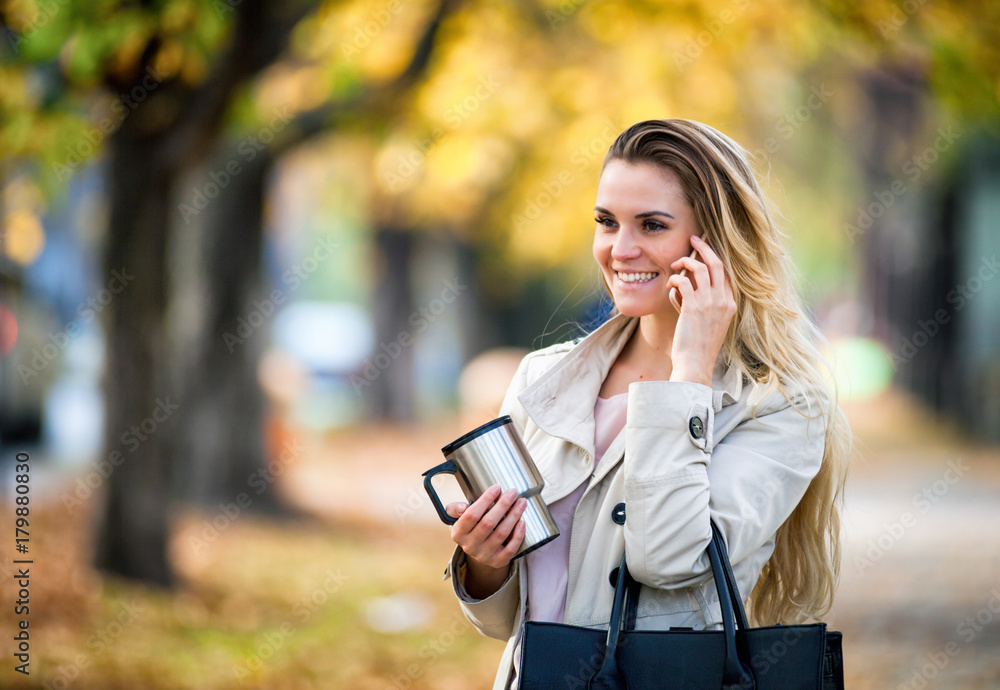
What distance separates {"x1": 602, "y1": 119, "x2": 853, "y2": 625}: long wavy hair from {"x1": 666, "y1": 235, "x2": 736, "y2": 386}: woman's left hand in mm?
105

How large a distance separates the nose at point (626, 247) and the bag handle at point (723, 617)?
0.66m

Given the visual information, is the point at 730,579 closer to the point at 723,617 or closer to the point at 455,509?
the point at 723,617

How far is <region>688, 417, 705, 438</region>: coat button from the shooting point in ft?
6.93

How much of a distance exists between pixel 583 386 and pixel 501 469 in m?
0.36

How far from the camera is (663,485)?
207cm

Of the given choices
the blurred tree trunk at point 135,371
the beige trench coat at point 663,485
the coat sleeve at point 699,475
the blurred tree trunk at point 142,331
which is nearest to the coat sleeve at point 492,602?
the beige trench coat at point 663,485

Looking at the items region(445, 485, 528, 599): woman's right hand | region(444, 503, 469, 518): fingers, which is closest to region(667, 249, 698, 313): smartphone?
region(445, 485, 528, 599): woman's right hand

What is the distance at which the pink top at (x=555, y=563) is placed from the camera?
232 cm

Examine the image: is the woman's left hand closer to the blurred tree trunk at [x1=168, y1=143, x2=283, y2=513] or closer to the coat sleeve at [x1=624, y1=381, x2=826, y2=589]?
the coat sleeve at [x1=624, y1=381, x2=826, y2=589]

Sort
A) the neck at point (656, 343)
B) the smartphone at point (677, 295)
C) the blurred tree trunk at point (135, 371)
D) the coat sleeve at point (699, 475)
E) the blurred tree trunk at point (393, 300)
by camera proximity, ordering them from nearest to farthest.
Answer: the coat sleeve at point (699, 475)
the smartphone at point (677, 295)
the neck at point (656, 343)
the blurred tree trunk at point (135, 371)
the blurred tree trunk at point (393, 300)

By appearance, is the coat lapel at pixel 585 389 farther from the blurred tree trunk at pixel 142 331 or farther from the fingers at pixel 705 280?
the blurred tree trunk at pixel 142 331

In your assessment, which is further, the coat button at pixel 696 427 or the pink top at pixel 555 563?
the pink top at pixel 555 563

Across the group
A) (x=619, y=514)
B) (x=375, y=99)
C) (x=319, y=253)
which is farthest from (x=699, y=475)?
(x=319, y=253)

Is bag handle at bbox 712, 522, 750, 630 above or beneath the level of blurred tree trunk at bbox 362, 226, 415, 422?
beneath
